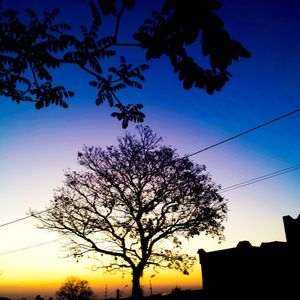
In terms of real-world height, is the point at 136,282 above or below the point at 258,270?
below

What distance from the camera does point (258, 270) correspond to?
17672 millimetres

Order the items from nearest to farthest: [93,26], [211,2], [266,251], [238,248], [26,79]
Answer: [211,2] < [93,26] < [26,79] < [266,251] < [238,248]

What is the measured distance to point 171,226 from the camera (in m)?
24.0

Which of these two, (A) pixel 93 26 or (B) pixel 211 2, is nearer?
(B) pixel 211 2

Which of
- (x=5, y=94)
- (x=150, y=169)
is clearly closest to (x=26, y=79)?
(x=5, y=94)

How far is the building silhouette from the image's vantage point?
1650 cm

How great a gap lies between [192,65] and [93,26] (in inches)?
113

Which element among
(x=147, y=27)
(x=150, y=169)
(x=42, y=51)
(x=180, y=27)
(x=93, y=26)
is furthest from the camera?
(x=150, y=169)

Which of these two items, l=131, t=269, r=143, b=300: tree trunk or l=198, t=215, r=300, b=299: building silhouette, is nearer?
l=198, t=215, r=300, b=299: building silhouette

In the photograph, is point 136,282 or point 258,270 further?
point 136,282

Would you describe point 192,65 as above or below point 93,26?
below

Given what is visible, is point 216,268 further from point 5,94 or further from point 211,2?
point 211,2

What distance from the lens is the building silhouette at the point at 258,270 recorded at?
16500 mm

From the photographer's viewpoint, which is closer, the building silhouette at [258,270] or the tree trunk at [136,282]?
the building silhouette at [258,270]
